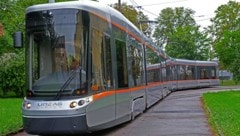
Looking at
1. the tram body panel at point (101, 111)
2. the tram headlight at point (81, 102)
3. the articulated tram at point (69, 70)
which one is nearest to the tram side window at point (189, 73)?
the articulated tram at point (69, 70)

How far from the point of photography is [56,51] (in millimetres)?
12078

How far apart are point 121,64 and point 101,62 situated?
223cm

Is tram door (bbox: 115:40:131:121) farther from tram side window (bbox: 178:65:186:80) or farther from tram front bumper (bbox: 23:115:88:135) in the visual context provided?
tram side window (bbox: 178:65:186:80)

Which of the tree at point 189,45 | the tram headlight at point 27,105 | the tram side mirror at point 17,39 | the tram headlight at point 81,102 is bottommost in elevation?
the tram headlight at point 27,105

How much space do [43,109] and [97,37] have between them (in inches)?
96.6

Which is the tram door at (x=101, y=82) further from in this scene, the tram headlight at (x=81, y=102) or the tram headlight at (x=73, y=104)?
the tram headlight at (x=73, y=104)

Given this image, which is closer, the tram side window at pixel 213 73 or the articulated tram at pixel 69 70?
the articulated tram at pixel 69 70

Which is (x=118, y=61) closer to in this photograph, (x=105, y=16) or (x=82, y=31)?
(x=105, y=16)

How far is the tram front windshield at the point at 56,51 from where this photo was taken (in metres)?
11.8

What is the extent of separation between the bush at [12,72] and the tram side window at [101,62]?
81.5 feet

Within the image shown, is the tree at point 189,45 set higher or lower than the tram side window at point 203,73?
higher

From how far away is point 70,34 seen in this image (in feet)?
39.2

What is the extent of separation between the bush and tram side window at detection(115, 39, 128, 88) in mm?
22928

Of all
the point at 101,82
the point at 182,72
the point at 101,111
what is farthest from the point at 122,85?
the point at 182,72
